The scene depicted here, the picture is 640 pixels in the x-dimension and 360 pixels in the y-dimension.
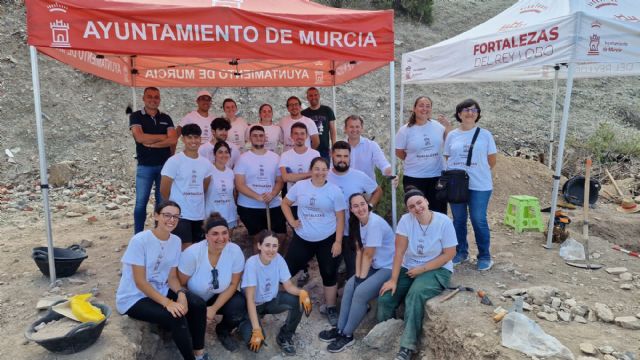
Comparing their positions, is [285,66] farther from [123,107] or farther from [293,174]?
[123,107]

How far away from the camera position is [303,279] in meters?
5.09

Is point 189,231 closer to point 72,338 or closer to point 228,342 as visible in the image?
point 228,342

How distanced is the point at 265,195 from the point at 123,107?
333 inches

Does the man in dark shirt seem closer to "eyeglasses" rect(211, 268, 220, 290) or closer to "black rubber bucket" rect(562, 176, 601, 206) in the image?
"eyeglasses" rect(211, 268, 220, 290)

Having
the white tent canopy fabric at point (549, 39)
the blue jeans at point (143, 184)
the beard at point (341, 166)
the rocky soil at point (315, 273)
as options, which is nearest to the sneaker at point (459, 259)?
the rocky soil at point (315, 273)

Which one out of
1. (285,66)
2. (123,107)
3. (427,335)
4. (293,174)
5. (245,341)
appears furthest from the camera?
(123,107)

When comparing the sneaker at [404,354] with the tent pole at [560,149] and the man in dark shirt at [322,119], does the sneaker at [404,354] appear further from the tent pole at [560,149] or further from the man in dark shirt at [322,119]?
the man in dark shirt at [322,119]

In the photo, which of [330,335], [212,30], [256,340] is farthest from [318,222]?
[212,30]

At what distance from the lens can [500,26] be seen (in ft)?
17.3

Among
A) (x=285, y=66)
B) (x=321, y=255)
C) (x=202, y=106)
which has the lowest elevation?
(x=321, y=255)

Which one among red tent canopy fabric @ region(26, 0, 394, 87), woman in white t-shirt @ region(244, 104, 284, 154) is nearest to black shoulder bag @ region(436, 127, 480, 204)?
red tent canopy fabric @ region(26, 0, 394, 87)

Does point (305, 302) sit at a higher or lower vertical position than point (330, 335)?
higher

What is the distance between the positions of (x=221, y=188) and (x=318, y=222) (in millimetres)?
1139

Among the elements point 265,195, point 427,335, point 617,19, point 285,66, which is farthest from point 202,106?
point 617,19
